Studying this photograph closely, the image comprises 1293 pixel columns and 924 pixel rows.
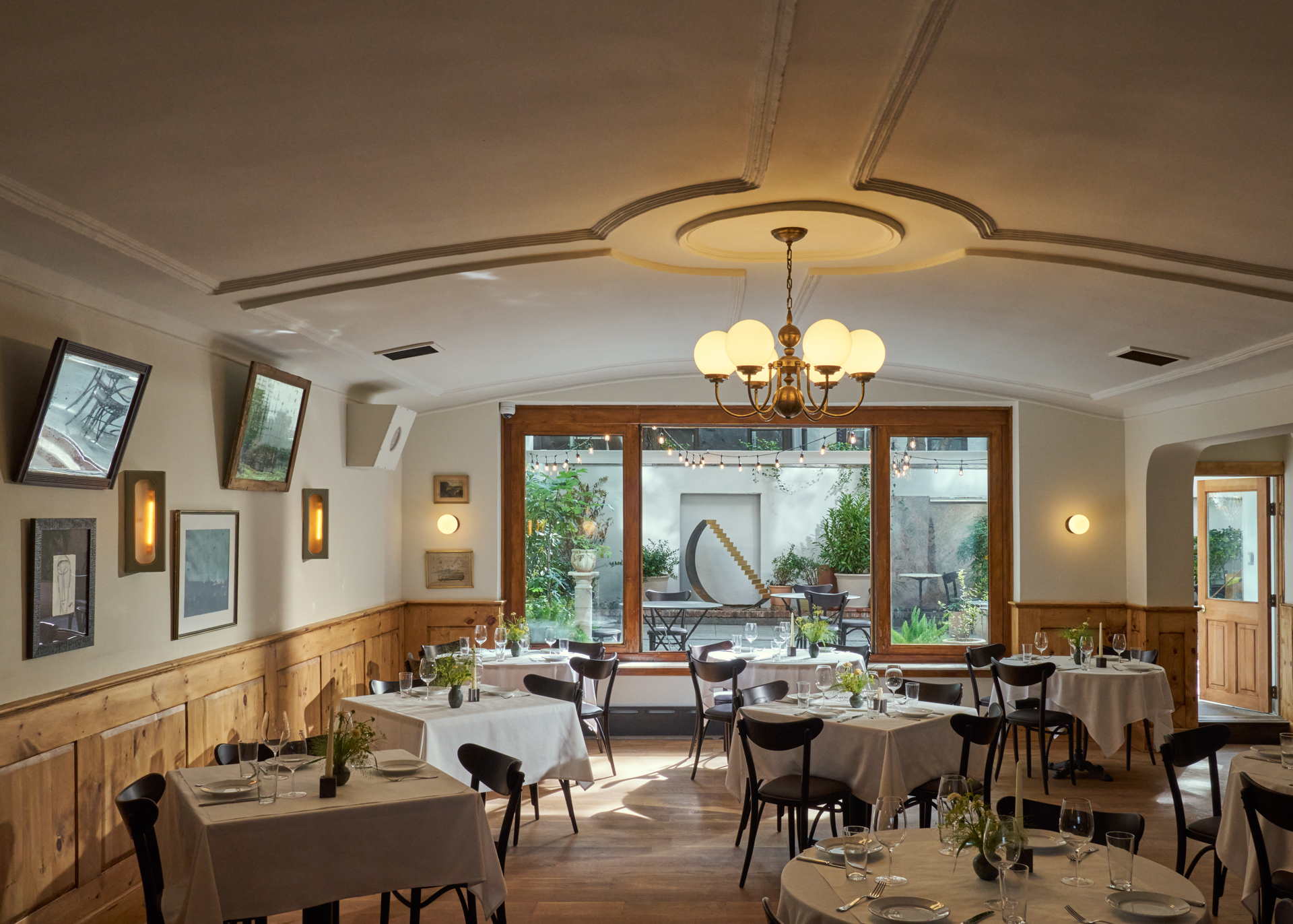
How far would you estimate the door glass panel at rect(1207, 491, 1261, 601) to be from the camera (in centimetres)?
934

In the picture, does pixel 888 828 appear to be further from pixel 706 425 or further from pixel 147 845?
pixel 706 425

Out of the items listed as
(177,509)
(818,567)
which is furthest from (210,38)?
(818,567)

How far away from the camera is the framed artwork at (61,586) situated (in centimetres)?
381

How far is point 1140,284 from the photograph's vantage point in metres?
4.71

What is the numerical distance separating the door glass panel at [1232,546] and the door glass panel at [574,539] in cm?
577

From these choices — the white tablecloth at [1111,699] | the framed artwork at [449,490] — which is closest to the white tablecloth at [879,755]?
the white tablecloth at [1111,699]

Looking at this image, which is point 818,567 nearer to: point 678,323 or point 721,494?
point 721,494

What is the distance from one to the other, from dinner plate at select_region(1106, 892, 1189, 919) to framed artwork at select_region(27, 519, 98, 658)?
3.75 m

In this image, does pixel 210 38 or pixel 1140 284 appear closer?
pixel 210 38

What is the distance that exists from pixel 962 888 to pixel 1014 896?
1.30ft

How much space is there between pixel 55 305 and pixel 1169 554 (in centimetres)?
789

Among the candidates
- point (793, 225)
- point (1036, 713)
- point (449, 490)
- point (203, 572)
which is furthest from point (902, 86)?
point (449, 490)

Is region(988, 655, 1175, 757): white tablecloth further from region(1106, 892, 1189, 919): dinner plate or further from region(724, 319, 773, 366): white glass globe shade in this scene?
region(1106, 892, 1189, 919): dinner plate

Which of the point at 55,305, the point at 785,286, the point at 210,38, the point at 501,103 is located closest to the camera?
the point at 210,38
